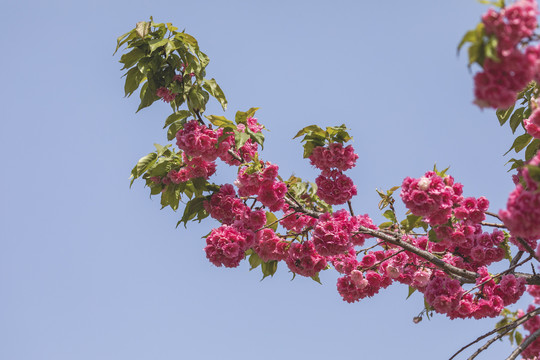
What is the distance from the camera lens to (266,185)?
5230 mm

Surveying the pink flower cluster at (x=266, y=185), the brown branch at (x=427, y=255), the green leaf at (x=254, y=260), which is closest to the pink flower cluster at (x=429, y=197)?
the brown branch at (x=427, y=255)

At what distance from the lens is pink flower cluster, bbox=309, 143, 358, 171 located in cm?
533

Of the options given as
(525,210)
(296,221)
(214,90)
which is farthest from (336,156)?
(525,210)

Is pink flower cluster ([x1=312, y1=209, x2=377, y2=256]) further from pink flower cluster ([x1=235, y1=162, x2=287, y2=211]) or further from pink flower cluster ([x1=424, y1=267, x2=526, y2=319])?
pink flower cluster ([x1=424, y1=267, x2=526, y2=319])

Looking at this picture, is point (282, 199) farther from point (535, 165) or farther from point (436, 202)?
point (535, 165)

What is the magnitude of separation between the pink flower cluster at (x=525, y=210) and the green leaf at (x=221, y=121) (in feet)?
9.21

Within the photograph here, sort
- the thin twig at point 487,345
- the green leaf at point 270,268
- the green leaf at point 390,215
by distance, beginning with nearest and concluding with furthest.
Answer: the thin twig at point 487,345, the green leaf at point 390,215, the green leaf at point 270,268

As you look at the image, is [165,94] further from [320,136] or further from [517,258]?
[517,258]

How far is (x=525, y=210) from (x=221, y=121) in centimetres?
297

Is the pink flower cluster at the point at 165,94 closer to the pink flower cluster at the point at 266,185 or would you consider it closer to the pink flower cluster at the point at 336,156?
the pink flower cluster at the point at 266,185

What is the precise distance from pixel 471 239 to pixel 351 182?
1.24 metres

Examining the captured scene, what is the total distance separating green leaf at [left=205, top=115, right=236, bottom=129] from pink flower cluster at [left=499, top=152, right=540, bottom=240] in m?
2.81

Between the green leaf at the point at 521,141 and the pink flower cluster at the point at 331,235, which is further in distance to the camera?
the green leaf at the point at 521,141

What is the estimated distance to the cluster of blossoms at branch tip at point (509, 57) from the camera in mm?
2797
